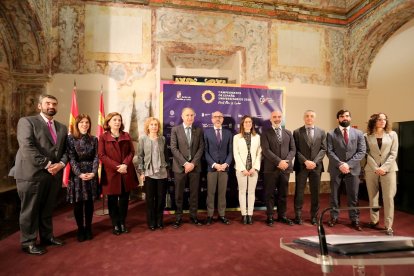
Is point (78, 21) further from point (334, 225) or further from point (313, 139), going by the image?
point (334, 225)

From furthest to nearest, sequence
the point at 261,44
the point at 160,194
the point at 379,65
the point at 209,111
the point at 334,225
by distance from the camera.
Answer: the point at 379,65 → the point at 261,44 → the point at 209,111 → the point at 334,225 → the point at 160,194

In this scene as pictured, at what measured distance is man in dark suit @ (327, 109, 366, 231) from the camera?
4.11 metres

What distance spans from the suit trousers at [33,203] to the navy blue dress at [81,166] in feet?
0.75

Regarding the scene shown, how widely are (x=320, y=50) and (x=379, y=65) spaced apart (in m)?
1.97

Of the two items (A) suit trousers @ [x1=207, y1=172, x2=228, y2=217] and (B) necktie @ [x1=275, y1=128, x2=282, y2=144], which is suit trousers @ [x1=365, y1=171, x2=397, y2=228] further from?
(A) suit trousers @ [x1=207, y1=172, x2=228, y2=217]

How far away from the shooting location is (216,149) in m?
4.32

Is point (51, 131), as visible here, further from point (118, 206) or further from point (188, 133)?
point (188, 133)

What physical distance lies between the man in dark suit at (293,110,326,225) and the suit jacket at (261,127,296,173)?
16 centimetres

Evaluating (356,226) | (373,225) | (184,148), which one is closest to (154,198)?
(184,148)

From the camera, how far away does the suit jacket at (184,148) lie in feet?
13.7

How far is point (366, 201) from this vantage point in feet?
20.7

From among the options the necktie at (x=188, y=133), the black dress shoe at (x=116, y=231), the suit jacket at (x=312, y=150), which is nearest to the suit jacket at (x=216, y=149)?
the necktie at (x=188, y=133)

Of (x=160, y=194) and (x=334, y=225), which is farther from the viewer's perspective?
(x=334, y=225)

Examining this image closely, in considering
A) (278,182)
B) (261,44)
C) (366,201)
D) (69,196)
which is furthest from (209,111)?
(366,201)
